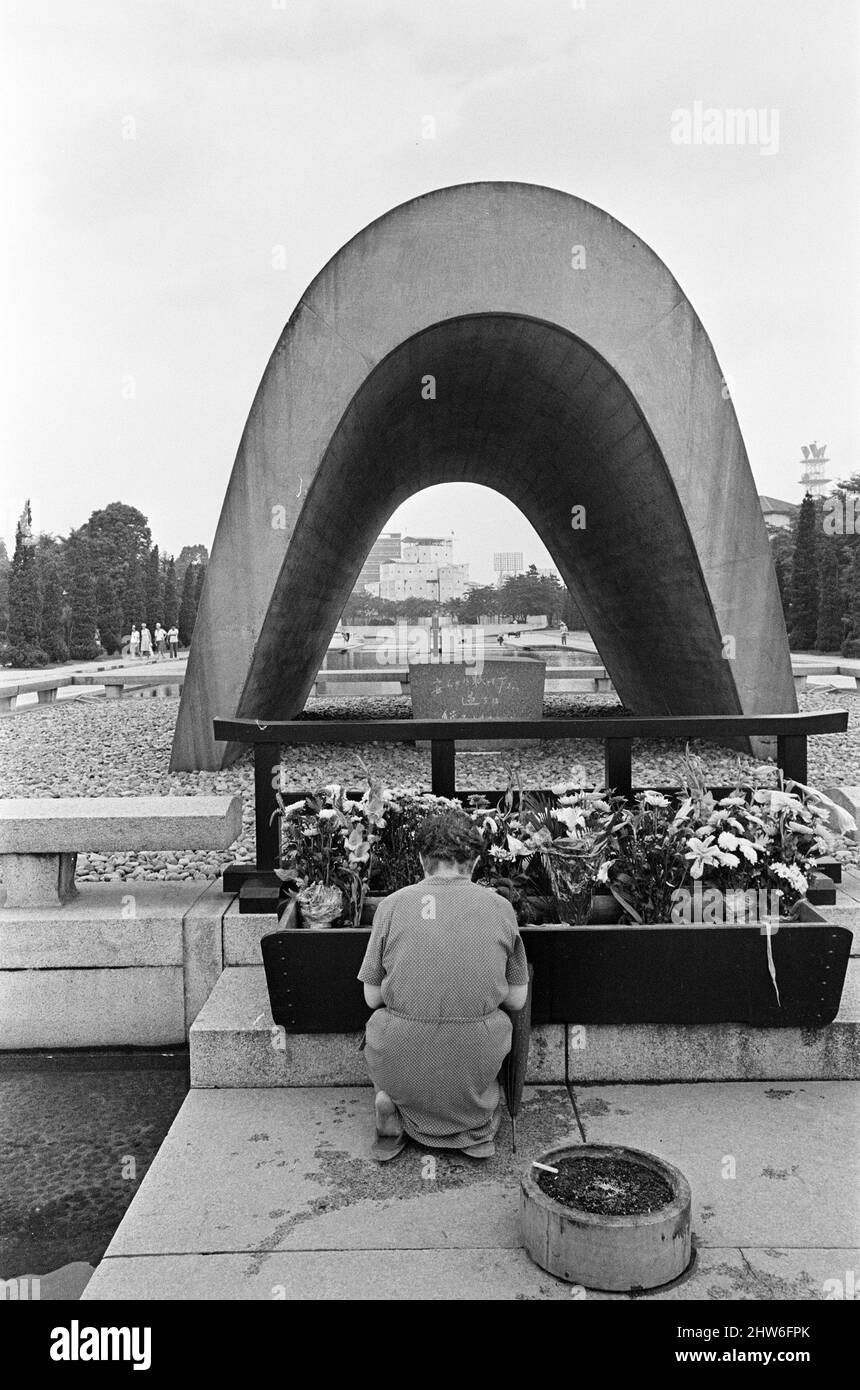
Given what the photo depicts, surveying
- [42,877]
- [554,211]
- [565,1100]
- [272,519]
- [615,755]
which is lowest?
[565,1100]

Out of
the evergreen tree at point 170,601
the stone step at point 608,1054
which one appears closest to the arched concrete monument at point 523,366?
the stone step at point 608,1054

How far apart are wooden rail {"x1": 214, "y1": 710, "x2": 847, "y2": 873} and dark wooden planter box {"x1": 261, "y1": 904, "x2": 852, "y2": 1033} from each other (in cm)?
120

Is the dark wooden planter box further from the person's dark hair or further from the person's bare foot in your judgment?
the person's dark hair

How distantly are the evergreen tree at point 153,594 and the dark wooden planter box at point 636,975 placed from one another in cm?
4445

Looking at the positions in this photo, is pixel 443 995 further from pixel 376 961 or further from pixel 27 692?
pixel 27 692

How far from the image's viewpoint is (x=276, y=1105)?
3789mm

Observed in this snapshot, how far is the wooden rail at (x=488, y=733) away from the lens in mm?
4848

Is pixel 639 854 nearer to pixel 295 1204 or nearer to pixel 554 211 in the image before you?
pixel 295 1204

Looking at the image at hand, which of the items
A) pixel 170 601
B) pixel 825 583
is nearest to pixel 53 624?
pixel 170 601

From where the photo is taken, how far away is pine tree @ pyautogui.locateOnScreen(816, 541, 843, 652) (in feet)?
119

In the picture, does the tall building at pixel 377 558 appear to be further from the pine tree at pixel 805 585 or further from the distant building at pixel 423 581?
the pine tree at pixel 805 585

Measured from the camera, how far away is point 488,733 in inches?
197
